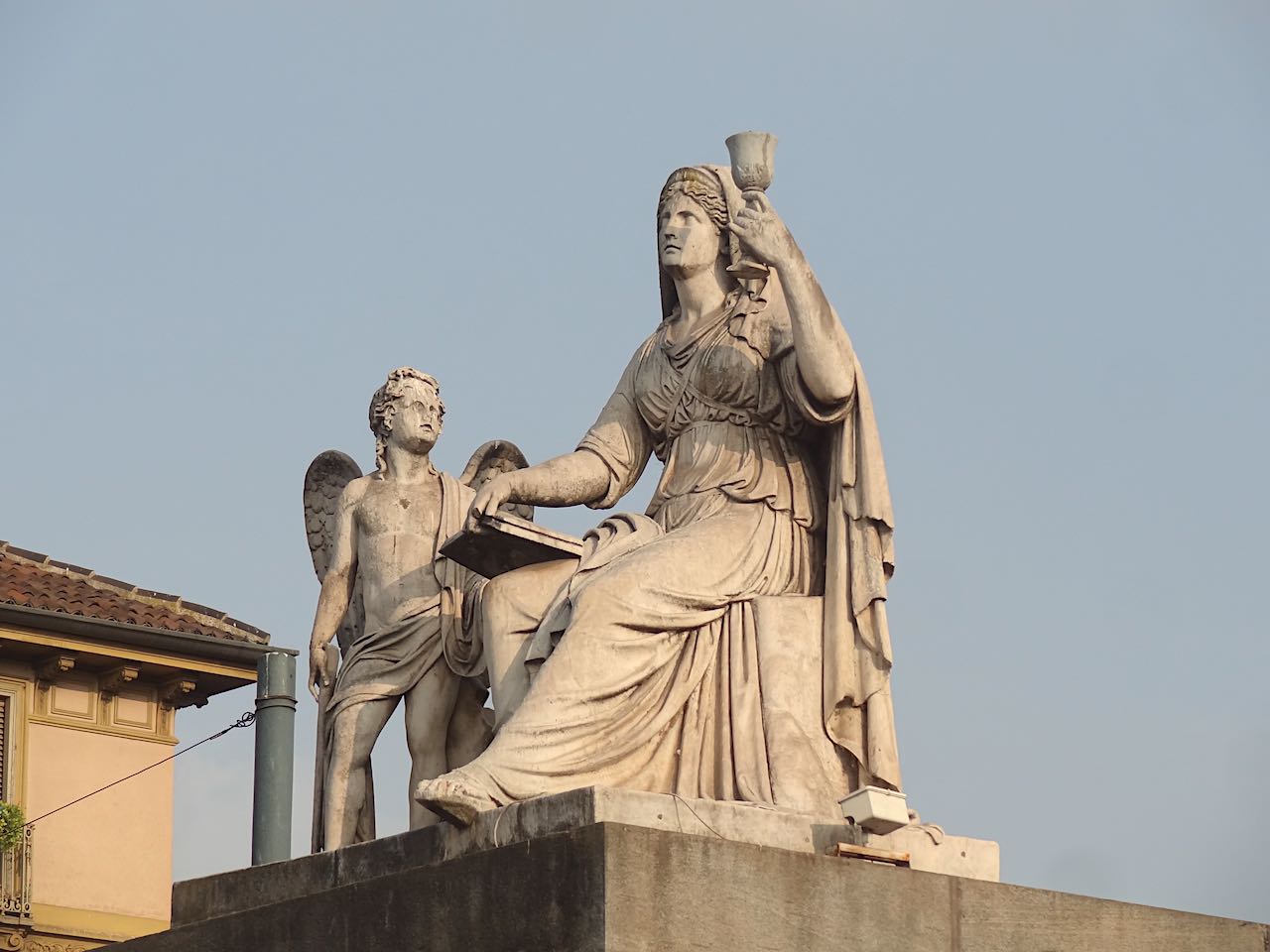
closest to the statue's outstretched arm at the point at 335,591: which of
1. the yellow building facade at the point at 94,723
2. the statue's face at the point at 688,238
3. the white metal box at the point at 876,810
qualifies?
the statue's face at the point at 688,238

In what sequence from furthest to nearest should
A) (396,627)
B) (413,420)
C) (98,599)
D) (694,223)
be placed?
(98,599), (413,420), (694,223), (396,627)

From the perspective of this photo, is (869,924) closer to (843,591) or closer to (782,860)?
(782,860)

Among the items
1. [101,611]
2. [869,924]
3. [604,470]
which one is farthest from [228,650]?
[869,924]

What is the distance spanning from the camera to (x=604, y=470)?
14.5 m

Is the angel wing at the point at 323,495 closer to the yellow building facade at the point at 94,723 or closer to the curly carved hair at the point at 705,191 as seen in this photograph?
the curly carved hair at the point at 705,191

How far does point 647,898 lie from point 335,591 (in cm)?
318

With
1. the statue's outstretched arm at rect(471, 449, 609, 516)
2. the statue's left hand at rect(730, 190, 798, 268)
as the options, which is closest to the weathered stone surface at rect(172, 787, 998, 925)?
the statue's outstretched arm at rect(471, 449, 609, 516)

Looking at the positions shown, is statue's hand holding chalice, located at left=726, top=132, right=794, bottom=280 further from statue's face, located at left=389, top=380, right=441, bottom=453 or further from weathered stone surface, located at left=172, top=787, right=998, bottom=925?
weathered stone surface, located at left=172, top=787, right=998, bottom=925

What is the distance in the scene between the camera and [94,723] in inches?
1202

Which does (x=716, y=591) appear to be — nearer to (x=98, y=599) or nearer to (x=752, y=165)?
(x=752, y=165)

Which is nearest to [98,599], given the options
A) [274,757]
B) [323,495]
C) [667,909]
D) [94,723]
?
[94,723]

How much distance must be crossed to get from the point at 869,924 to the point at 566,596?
1.98m

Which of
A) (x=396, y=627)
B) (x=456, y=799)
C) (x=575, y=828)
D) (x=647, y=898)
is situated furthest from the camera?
(x=396, y=627)

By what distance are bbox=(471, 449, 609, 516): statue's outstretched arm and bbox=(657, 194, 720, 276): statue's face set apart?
3.19ft
